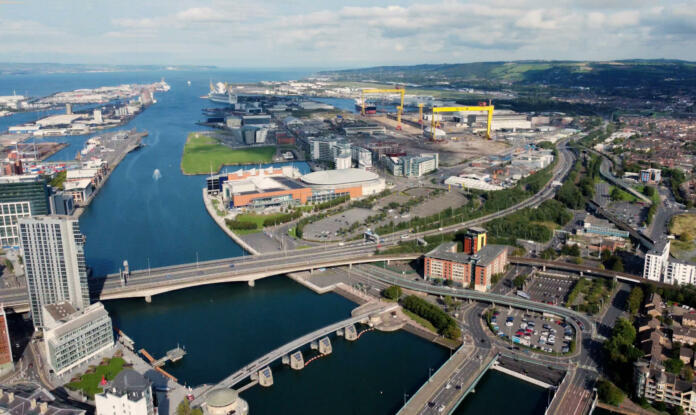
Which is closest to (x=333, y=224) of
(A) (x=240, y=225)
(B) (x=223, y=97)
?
(A) (x=240, y=225)

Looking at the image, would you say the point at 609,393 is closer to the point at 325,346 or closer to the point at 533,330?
the point at 533,330

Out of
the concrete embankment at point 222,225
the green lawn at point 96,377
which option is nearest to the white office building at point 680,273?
the concrete embankment at point 222,225

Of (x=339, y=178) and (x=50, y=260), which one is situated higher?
(x=50, y=260)

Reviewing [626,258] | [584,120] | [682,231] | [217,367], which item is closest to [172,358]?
[217,367]

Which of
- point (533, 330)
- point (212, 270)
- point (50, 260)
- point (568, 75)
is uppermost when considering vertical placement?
point (568, 75)

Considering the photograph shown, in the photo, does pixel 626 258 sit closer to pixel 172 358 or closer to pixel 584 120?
pixel 172 358

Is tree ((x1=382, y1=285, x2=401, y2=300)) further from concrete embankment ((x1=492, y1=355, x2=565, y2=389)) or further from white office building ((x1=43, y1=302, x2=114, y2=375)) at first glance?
white office building ((x1=43, y1=302, x2=114, y2=375))
